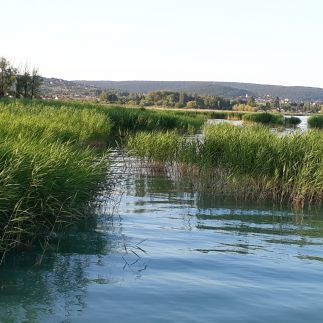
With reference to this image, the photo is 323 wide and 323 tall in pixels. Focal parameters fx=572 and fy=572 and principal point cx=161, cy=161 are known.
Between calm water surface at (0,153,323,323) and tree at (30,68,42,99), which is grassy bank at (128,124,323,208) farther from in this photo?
tree at (30,68,42,99)

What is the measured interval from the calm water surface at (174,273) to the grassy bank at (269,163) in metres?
1.73

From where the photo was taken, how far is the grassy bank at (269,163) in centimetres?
1449

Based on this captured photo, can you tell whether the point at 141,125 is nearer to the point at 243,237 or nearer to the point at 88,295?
the point at 243,237

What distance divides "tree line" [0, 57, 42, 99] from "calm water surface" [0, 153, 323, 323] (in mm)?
44906

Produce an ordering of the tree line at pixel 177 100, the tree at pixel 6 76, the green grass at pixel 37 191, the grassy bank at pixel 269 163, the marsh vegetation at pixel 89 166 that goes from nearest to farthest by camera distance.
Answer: the green grass at pixel 37 191
the marsh vegetation at pixel 89 166
the grassy bank at pixel 269 163
the tree at pixel 6 76
the tree line at pixel 177 100

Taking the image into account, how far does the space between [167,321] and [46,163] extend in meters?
3.24

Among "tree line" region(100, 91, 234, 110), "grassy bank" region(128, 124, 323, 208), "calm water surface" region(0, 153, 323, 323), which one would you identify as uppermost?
"tree line" region(100, 91, 234, 110)

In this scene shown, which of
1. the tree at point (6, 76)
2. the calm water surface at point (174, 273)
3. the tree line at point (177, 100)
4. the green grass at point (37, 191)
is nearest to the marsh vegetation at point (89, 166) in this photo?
the green grass at point (37, 191)

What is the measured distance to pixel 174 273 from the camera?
8.45 m

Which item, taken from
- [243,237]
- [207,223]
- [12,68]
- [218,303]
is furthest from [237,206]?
[12,68]

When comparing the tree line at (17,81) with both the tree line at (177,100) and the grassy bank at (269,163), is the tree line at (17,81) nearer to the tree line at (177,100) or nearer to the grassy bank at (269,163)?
the grassy bank at (269,163)

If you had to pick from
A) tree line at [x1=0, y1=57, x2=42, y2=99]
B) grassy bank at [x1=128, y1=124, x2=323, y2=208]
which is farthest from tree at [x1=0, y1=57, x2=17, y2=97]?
grassy bank at [x1=128, y1=124, x2=323, y2=208]

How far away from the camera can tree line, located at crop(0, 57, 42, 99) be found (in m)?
55.5

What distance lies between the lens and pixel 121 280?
796 centimetres
